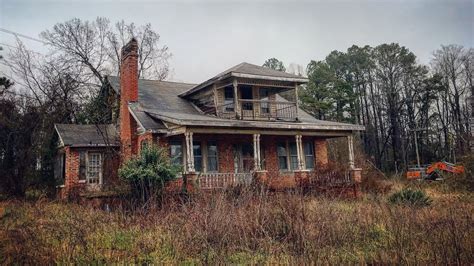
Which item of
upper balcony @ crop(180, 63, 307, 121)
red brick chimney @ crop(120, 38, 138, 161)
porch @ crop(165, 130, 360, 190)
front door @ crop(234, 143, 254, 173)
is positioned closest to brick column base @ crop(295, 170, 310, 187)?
porch @ crop(165, 130, 360, 190)

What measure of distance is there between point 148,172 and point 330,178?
8361mm

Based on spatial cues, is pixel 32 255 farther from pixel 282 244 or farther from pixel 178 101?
pixel 178 101

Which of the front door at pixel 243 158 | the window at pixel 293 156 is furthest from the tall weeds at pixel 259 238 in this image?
the window at pixel 293 156

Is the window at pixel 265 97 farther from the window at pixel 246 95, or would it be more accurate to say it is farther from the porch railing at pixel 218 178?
the porch railing at pixel 218 178

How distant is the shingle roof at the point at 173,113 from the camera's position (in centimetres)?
1608

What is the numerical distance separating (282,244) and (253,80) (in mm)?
13468

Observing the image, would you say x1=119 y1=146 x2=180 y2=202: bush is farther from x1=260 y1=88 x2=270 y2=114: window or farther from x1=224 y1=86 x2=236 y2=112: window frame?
x1=260 y1=88 x2=270 y2=114: window

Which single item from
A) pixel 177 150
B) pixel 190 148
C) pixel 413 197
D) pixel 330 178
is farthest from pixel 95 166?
pixel 413 197

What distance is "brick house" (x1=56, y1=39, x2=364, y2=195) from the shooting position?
16.9 meters

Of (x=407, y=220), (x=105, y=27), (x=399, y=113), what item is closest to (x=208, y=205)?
(x=407, y=220)

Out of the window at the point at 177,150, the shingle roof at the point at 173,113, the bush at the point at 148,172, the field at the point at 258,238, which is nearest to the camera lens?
the field at the point at 258,238

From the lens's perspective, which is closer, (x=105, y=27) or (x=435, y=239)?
(x=435, y=239)

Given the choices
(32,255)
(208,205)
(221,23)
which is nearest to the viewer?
(32,255)

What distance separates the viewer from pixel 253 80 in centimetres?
1934
